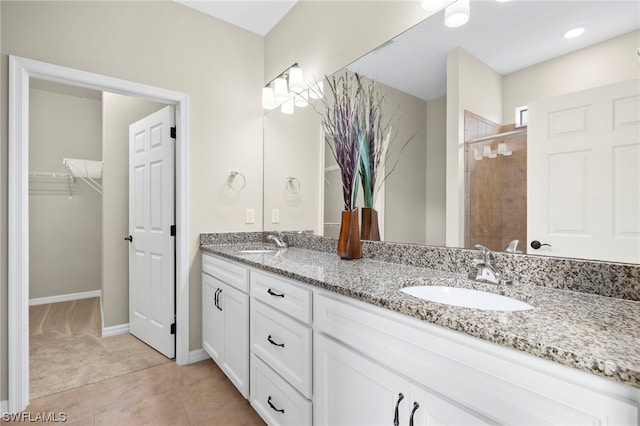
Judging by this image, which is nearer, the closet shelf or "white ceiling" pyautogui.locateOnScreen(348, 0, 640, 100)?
"white ceiling" pyautogui.locateOnScreen(348, 0, 640, 100)

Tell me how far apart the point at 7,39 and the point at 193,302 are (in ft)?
6.30

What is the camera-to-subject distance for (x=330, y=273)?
1.33m

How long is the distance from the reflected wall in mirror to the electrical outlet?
1.35 meters

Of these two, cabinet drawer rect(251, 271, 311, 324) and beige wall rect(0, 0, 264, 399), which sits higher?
beige wall rect(0, 0, 264, 399)

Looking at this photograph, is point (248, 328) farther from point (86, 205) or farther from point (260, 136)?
point (86, 205)

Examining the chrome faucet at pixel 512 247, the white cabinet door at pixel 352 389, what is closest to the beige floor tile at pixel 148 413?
the white cabinet door at pixel 352 389

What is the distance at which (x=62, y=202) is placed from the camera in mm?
3977

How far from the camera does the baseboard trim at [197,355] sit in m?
2.38

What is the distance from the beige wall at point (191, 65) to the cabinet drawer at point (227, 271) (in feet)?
0.66

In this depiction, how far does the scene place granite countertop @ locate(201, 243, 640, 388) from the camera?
0.56m

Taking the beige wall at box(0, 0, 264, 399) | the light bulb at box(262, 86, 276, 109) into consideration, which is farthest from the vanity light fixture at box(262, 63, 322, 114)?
the beige wall at box(0, 0, 264, 399)

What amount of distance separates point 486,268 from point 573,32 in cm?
85

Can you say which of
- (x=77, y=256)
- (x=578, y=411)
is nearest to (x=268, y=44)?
(x=578, y=411)

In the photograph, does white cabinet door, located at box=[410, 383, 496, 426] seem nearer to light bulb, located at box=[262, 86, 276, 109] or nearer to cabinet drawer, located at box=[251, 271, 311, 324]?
cabinet drawer, located at box=[251, 271, 311, 324]
